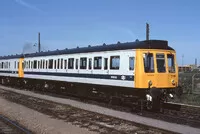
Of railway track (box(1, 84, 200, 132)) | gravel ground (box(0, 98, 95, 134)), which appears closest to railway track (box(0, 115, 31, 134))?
gravel ground (box(0, 98, 95, 134))

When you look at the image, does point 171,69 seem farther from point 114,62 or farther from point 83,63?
point 83,63

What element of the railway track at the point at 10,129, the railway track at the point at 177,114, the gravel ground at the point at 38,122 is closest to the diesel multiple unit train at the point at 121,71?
the railway track at the point at 177,114

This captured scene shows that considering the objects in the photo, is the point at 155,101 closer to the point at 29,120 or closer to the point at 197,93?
the point at 29,120

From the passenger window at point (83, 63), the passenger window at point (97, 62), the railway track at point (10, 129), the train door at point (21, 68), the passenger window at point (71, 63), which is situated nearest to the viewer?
the railway track at point (10, 129)

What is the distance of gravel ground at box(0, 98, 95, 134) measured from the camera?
36.3ft

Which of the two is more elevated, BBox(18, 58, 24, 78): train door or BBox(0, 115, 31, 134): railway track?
BBox(18, 58, 24, 78): train door

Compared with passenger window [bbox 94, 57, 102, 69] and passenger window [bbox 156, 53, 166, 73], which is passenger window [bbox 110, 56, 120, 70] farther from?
passenger window [bbox 156, 53, 166, 73]

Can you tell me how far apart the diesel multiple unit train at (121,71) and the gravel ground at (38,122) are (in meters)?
4.23

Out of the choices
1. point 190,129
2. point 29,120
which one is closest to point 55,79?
point 29,120

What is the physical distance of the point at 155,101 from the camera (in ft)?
49.8

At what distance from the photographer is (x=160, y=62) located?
16.0 m

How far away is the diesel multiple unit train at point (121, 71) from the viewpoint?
15422 mm

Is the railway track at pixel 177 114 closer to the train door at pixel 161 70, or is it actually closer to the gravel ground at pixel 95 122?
the train door at pixel 161 70

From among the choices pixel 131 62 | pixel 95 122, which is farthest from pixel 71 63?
pixel 95 122
